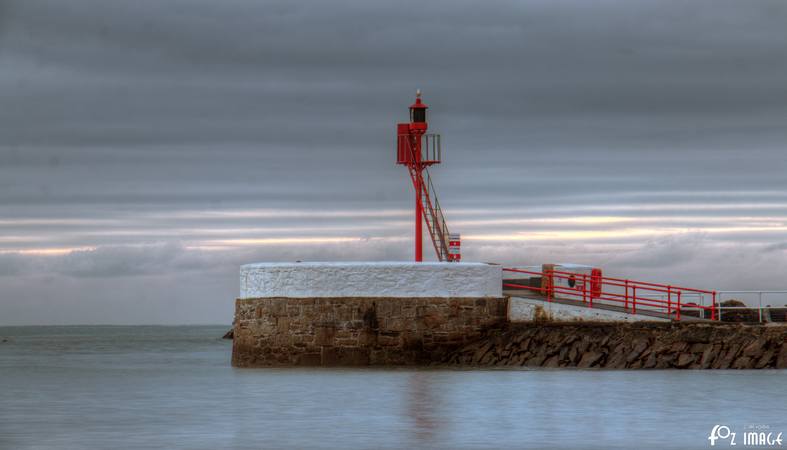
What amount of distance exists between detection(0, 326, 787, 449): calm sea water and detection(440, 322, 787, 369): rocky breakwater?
621mm

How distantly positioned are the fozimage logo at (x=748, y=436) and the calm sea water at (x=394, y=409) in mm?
226

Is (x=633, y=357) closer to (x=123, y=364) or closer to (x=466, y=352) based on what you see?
(x=466, y=352)

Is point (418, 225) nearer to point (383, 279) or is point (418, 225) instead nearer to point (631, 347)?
point (383, 279)

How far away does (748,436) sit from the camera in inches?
792

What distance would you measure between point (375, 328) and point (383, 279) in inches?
45.8

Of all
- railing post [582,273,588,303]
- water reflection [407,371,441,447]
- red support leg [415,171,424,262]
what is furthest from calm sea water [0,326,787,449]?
red support leg [415,171,424,262]

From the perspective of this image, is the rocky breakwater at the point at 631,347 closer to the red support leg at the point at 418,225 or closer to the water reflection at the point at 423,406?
the water reflection at the point at 423,406

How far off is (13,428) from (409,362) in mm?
11834

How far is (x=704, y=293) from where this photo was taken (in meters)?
31.7

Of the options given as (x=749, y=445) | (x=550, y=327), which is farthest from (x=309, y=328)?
(x=749, y=445)

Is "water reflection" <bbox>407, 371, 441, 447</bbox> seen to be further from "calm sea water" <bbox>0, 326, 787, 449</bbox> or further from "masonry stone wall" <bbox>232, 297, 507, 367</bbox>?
"masonry stone wall" <bbox>232, 297, 507, 367</bbox>

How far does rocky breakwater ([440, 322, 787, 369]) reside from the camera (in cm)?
3028

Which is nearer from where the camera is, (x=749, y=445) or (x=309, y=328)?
(x=749, y=445)

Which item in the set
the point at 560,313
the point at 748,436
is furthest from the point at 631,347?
the point at 748,436
